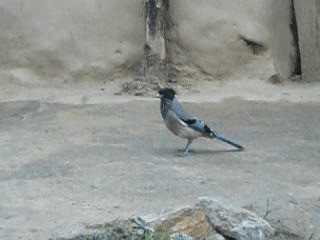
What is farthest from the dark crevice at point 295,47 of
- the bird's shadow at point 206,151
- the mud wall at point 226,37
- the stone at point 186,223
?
the stone at point 186,223

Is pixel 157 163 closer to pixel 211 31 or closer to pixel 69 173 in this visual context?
pixel 69 173

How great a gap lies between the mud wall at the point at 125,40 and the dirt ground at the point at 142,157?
0.56ft

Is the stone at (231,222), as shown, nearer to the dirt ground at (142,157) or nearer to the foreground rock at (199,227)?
the foreground rock at (199,227)

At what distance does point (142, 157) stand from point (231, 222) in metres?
1.62

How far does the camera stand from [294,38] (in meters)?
8.90

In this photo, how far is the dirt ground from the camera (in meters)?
4.93

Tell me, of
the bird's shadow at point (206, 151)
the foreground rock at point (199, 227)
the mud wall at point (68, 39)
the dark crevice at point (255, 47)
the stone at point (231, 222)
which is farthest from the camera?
the dark crevice at point (255, 47)

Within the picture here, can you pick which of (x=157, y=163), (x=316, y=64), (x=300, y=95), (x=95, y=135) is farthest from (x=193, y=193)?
(x=316, y=64)

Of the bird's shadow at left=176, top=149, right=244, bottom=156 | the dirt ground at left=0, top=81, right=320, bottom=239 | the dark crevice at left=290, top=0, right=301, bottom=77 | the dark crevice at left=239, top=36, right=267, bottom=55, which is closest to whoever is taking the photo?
the dirt ground at left=0, top=81, right=320, bottom=239

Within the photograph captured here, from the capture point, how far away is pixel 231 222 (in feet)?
15.0

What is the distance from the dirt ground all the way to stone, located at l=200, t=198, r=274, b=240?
0.26 metres

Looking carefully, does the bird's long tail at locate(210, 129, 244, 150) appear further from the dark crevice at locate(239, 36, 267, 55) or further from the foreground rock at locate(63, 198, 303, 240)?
the dark crevice at locate(239, 36, 267, 55)

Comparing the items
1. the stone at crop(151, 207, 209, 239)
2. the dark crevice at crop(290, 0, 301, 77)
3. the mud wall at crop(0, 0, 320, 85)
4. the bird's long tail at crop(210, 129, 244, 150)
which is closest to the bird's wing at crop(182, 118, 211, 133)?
the bird's long tail at crop(210, 129, 244, 150)

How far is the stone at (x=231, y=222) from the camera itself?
4.57 meters
